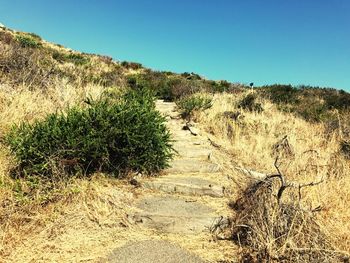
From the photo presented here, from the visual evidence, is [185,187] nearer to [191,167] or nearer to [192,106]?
[191,167]

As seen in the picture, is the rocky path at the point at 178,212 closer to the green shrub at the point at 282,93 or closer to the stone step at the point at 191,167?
the stone step at the point at 191,167

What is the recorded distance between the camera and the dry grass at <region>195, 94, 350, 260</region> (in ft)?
14.7

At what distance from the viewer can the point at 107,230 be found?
4.56 meters

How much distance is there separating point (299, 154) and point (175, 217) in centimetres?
399

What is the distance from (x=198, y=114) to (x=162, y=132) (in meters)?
5.03

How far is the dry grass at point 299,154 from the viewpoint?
4.47 meters

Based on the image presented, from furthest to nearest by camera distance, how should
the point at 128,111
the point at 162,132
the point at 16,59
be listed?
1. the point at 16,59
2. the point at 162,132
3. the point at 128,111

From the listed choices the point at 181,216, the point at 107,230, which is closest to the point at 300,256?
the point at 181,216

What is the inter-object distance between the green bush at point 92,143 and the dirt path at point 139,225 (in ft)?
1.21

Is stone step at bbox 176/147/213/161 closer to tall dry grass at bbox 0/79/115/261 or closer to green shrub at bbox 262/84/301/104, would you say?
tall dry grass at bbox 0/79/115/261

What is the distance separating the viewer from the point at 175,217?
15.9 ft

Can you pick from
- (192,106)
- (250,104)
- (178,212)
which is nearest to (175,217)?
(178,212)

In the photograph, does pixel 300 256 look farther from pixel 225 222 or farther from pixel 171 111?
pixel 171 111

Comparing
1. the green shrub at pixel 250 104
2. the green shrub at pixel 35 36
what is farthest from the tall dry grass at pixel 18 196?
the green shrub at pixel 35 36
